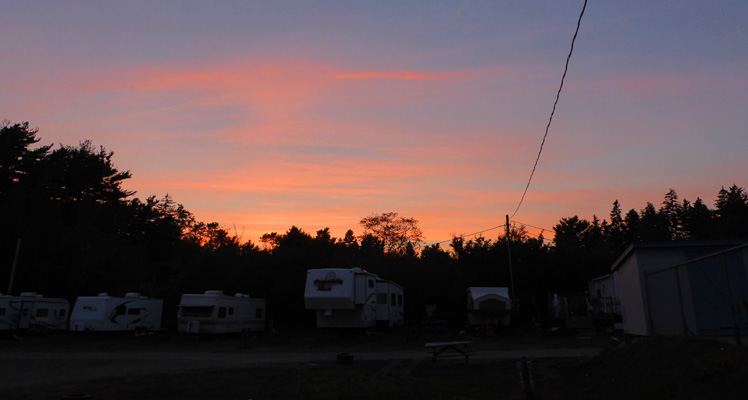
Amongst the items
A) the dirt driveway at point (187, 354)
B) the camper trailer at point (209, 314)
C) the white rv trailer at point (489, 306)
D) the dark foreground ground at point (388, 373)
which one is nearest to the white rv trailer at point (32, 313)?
the dirt driveway at point (187, 354)

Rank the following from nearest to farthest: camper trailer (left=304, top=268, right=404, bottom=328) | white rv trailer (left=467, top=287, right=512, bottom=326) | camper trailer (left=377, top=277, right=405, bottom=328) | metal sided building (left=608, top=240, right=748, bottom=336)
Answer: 1. metal sided building (left=608, top=240, right=748, bottom=336)
2. camper trailer (left=304, top=268, right=404, bottom=328)
3. white rv trailer (left=467, top=287, right=512, bottom=326)
4. camper trailer (left=377, top=277, right=405, bottom=328)

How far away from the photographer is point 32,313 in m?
29.5

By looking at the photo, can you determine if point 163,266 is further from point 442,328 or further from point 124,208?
point 442,328

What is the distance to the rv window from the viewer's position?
1029 inches

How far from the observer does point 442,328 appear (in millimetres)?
28734

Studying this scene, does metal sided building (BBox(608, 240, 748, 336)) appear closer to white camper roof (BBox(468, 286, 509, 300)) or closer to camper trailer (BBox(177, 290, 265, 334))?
white camper roof (BBox(468, 286, 509, 300))

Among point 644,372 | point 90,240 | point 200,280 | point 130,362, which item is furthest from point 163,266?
point 644,372

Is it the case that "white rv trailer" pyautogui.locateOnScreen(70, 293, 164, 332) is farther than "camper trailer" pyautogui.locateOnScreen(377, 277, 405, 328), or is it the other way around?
"camper trailer" pyautogui.locateOnScreen(377, 277, 405, 328)

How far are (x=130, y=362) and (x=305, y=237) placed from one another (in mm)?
40914

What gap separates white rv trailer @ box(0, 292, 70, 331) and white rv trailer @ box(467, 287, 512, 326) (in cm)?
2635

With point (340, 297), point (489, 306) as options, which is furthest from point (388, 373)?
point (489, 306)

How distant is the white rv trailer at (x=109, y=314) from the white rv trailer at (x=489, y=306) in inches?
Result: 782

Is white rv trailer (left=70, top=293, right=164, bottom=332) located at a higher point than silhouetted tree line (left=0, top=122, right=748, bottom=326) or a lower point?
lower

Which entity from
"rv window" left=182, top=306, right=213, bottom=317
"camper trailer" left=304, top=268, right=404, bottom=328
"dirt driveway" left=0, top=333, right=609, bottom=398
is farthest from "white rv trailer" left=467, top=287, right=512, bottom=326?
"rv window" left=182, top=306, right=213, bottom=317
